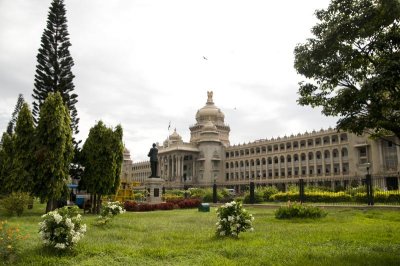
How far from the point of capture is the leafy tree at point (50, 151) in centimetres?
1958

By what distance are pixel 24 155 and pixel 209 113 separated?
7985cm

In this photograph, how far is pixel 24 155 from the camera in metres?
20.2

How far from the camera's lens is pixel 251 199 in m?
28.1

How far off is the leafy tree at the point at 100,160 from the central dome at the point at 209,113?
250 feet

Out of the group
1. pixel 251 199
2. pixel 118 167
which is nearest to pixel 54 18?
pixel 118 167

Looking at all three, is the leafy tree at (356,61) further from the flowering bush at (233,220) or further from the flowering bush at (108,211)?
the flowering bush at (108,211)

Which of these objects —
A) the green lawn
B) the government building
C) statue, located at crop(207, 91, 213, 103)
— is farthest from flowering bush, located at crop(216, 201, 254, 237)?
statue, located at crop(207, 91, 213, 103)

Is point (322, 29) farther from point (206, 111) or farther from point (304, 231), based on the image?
point (206, 111)

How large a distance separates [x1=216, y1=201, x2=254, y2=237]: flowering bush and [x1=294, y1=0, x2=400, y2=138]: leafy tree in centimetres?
367

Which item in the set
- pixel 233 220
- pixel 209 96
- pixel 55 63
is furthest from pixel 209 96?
pixel 233 220

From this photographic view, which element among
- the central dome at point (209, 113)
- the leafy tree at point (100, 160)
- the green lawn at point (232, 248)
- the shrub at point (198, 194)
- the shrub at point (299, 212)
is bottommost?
the green lawn at point (232, 248)

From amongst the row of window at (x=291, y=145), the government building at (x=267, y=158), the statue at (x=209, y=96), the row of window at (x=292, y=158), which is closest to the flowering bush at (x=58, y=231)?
the government building at (x=267, y=158)

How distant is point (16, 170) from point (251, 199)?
16.6 meters

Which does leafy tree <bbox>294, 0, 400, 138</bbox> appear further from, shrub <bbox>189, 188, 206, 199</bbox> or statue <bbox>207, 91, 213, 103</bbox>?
statue <bbox>207, 91, 213, 103</bbox>
